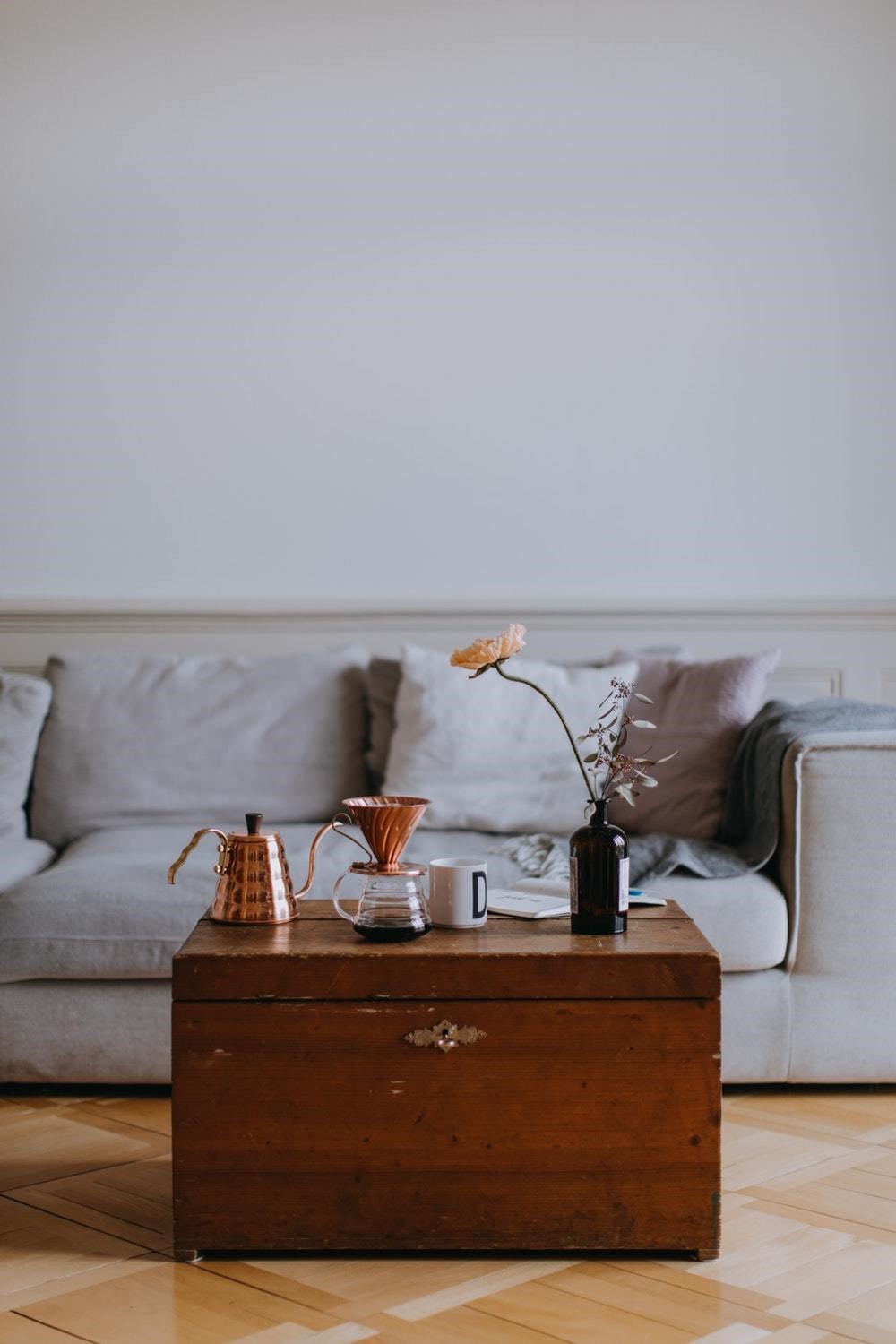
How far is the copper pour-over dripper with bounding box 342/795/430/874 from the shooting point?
1922mm

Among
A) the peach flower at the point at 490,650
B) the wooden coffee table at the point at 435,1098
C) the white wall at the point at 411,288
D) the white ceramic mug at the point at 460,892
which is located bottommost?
the wooden coffee table at the point at 435,1098

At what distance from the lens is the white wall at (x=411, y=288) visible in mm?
3621

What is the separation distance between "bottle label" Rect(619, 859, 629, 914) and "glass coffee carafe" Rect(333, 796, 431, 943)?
0.27 meters

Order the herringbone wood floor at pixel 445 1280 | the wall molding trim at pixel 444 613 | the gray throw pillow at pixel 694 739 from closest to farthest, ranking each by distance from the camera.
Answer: the herringbone wood floor at pixel 445 1280
the gray throw pillow at pixel 694 739
the wall molding trim at pixel 444 613

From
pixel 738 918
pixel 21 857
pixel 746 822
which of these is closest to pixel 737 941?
pixel 738 918

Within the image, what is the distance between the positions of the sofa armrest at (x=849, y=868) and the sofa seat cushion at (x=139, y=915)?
0.06 meters

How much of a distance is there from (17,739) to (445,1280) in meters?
1.78

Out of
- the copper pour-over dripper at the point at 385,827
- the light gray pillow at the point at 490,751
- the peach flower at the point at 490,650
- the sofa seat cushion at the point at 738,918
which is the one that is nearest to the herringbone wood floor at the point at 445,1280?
the sofa seat cushion at the point at 738,918

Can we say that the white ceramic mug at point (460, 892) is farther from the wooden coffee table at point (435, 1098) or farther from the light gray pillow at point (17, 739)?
the light gray pillow at point (17, 739)

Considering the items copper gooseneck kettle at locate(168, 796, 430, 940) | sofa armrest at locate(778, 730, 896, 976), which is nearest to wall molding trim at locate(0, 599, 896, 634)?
sofa armrest at locate(778, 730, 896, 976)

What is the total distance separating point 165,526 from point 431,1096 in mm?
2092

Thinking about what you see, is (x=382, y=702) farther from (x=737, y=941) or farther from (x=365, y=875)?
(x=365, y=875)

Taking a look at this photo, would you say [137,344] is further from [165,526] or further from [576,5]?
[576,5]

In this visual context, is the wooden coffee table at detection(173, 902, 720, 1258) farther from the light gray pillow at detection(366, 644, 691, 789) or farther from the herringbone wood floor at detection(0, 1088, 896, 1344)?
the light gray pillow at detection(366, 644, 691, 789)
